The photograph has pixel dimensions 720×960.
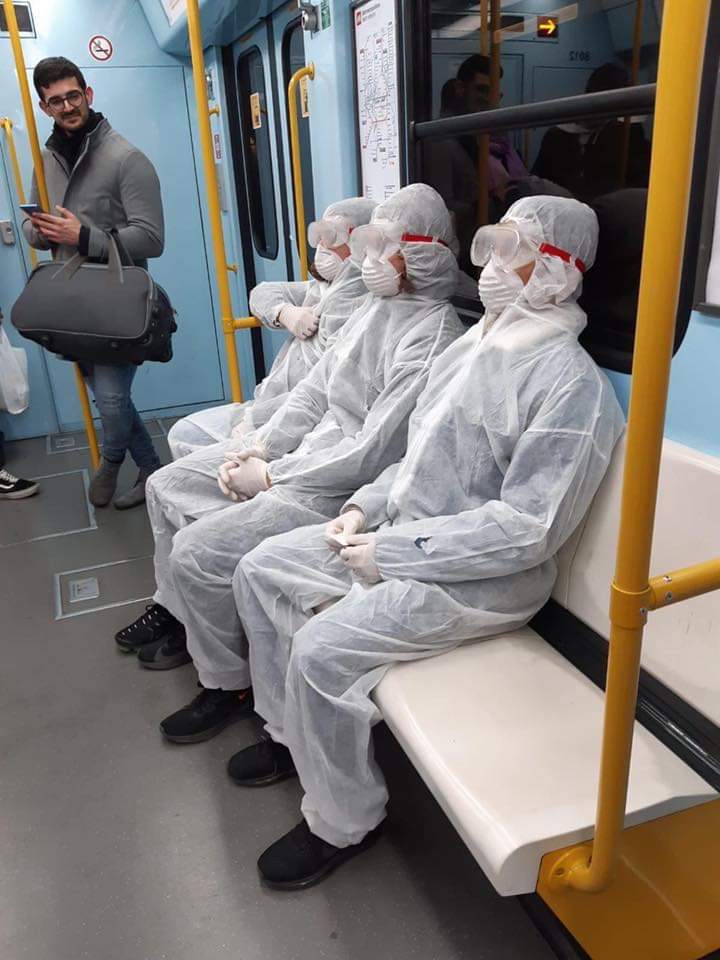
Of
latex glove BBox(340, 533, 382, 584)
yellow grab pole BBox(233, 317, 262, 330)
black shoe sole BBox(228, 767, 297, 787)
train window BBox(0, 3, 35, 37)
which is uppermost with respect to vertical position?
train window BBox(0, 3, 35, 37)

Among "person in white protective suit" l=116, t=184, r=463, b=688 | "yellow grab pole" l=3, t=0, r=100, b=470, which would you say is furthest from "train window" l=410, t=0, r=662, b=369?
"yellow grab pole" l=3, t=0, r=100, b=470

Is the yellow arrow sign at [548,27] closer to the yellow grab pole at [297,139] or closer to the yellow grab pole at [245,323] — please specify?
the yellow grab pole at [297,139]

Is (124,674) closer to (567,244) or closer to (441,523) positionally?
(441,523)

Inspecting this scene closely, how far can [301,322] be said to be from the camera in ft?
9.46

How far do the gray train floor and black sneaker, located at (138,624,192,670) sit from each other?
3cm

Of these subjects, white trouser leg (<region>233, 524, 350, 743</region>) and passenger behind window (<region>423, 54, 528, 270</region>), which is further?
passenger behind window (<region>423, 54, 528, 270</region>)

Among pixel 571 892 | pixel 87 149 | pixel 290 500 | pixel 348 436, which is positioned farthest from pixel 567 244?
pixel 87 149

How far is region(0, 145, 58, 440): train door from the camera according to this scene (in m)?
4.70

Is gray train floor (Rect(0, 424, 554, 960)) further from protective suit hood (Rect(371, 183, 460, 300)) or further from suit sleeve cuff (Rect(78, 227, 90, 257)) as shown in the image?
suit sleeve cuff (Rect(78, 227, 90, 257))

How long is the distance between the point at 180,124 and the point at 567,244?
3.92 metres

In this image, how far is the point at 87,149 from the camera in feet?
10.9

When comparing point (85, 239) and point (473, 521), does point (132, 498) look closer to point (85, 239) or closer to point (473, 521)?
point (85, 239)

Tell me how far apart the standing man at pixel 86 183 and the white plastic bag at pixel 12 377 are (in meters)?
1.13

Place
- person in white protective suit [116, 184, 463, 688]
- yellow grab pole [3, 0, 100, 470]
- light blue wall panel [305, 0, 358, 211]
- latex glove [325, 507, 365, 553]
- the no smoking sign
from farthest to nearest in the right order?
the no smoking sign
yellow grab pole [3, 0, 100, 470]
light blue wall panel [305, 0, 358, 211]
person in white protective suit [116, 184, 463, 688]
latex glove [325, 507, 365, 553]
